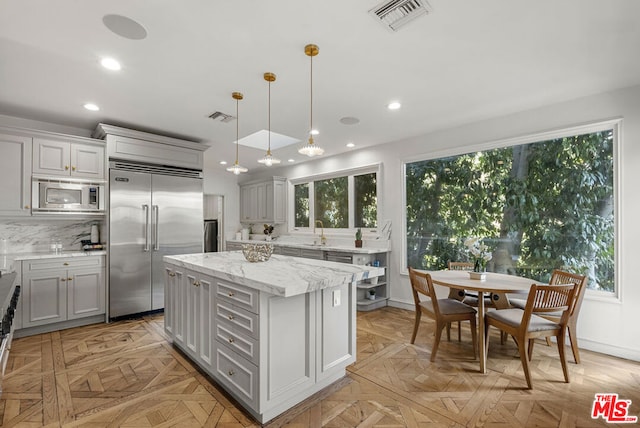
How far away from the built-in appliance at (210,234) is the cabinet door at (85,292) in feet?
11.5

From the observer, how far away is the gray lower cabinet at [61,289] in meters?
3.44

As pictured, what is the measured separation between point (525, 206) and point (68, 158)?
5494 millimetres

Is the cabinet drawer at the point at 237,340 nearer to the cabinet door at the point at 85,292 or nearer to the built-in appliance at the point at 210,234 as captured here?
the cabinet door at the point at 85,292

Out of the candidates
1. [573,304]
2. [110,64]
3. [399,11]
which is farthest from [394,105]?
[110,64]

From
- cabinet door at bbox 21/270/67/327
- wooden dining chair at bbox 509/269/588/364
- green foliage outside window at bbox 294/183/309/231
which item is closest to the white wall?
wooden dining chair at bbox 509/269/588/364

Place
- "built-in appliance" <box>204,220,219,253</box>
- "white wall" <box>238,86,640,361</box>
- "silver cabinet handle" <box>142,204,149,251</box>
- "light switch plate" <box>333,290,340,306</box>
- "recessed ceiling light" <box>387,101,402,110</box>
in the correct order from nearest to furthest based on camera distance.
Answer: "light switch plate" <box>333,290,340,306</box>
"white wall" <box>238,86,640,361</box>
"recessed ceiling light" <box>387,101,402,110</box>
"silver cabinet handle" <box>142,204,149,251</box>
"built-in appliance" <box>204,220,219,253</box>

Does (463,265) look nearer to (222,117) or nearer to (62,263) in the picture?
(222,117)

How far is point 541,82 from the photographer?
2.85 metres

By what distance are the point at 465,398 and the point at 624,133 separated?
2885mm

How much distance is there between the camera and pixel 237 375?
2.13 meters

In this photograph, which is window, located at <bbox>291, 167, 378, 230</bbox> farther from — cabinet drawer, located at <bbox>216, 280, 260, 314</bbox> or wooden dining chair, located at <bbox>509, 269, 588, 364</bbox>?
cabinet drawer, located at <bbox>216, 280, 260, 314</bbox>

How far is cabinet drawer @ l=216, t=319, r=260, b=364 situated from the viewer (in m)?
1.97

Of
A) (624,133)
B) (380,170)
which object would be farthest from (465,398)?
(380,170)
